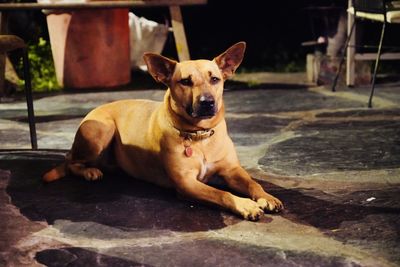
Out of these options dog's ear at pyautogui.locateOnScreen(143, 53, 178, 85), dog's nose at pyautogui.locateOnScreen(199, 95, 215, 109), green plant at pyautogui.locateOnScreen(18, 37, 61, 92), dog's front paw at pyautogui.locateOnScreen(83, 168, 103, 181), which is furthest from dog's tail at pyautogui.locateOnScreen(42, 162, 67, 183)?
green plant at pyautogui.locateOnScreen(18, 37, 61, 92)

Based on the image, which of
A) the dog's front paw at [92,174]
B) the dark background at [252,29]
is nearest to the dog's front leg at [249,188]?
the dog's front paw at [92,174]

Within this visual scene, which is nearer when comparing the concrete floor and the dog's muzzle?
the concrete floor

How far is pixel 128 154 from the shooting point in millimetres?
3869

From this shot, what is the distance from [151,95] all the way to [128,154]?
124 inches

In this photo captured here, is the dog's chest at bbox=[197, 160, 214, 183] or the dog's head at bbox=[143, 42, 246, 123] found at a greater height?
the dog's head at bbox=[143, 42, 246, 123]

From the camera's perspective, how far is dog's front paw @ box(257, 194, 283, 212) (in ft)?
10.2

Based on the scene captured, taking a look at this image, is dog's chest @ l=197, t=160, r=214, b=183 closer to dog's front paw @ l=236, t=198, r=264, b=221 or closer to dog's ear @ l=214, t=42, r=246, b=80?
dog's front paw @ l=236, t=198, r=264, b=221

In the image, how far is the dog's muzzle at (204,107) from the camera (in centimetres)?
332

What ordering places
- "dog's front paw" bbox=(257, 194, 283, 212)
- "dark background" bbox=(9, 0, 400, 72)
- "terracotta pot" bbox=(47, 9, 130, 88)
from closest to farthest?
"dog's front paw" bbox=(257, 194, 283, 212), "terracotta pot" bbox=(47, 9, 130, 88), "dark background" bbox=(9, 0, 400, 72)

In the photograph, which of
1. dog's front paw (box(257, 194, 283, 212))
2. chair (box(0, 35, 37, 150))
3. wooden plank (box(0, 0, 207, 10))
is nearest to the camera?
dog's front paw (box(257, 194, 283, 212))

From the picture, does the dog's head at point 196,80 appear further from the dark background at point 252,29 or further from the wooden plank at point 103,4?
the dark background at point 252,29

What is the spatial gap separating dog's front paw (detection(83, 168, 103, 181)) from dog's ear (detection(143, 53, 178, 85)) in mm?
776

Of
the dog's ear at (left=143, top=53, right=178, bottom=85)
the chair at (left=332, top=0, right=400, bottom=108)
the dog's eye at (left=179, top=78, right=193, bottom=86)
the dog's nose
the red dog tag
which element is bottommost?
the red dog tag

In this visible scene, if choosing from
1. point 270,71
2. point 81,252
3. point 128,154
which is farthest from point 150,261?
point 270,71
